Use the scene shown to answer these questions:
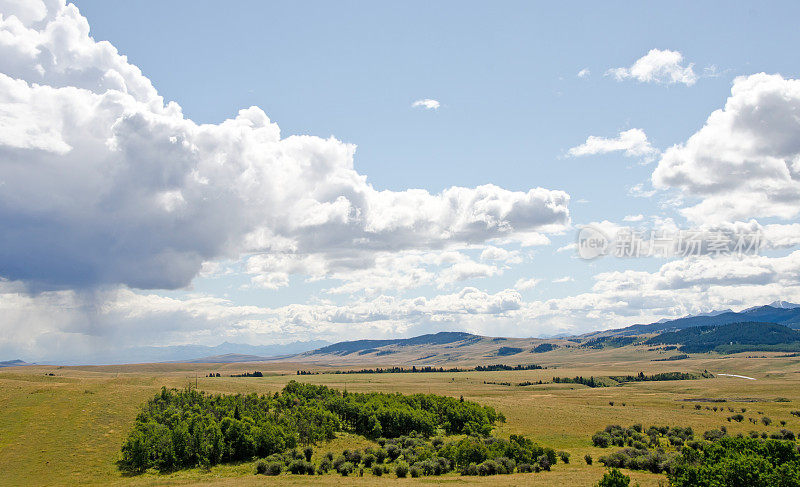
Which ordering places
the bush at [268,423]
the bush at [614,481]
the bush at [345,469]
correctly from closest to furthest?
the bush at [614,481] → the bush at [345,469] → the bush at [268,423]

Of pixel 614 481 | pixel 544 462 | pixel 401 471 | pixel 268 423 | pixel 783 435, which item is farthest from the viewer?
pixel 783 435

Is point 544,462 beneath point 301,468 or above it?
beneath

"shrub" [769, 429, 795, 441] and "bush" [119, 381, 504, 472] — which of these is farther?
"shrub" [769, 429, 795, 441]

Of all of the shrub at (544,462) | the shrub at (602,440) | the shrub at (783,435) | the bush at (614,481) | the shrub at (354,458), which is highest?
the bush at (614,481)

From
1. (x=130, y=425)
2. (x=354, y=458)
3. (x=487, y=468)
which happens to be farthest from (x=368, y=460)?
(x=130, y=425)

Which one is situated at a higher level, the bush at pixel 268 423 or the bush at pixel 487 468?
the bush at pixel 268 423

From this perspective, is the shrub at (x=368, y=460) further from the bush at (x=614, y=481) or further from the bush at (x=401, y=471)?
the bush at (x=614, y=481)

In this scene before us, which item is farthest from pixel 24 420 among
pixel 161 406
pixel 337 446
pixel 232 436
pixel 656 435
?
pixel 656 435

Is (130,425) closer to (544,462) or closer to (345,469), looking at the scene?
(345,469)

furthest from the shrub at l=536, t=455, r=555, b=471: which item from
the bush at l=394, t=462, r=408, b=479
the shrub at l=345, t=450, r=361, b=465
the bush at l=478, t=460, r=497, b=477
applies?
the shrub at l=345, t=450, r=361, b=465

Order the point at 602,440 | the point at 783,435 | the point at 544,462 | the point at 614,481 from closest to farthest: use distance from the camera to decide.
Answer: the point at 614,481 < the point at 544,462 < the point at 602,440 < the point at 783,435

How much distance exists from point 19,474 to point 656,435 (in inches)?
3948

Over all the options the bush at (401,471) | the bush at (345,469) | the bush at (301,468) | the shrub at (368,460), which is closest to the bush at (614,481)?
the bush at (401,471)

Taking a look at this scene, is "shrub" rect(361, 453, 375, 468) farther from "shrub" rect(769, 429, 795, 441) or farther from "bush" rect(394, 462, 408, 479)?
"shrub" rect(769, 429, 795, 441)
